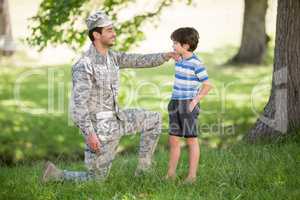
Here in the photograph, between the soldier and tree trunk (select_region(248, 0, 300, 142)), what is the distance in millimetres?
2326

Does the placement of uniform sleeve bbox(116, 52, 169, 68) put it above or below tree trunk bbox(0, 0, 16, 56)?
below

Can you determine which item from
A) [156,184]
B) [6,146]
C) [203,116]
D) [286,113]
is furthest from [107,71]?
[203,116]

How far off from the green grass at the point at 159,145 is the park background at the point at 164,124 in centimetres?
1

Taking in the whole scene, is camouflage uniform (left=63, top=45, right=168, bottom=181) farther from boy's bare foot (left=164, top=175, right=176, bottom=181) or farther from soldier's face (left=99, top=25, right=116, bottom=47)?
boy's bare foot (left=164, top=175, right=176, bottom=181)

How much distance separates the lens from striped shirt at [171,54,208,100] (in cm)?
633

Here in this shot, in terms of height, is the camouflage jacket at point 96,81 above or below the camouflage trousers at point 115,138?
above

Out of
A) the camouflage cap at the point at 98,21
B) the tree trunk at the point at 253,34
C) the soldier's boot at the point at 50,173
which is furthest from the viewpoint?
the tree trunk at the point at 253,34

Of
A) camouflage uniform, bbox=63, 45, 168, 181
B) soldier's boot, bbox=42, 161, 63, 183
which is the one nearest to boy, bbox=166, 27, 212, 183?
camouflage uniform, bbox=63, 45, 168, 181

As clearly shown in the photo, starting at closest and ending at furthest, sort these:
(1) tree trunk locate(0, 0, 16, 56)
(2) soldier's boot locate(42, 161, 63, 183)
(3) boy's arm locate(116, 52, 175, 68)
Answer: (2) soldier's boot locate(42, 161, 63, 183) → (3) boy's arm locate(116, 52, 175, 68) → (1) tree trunk locate(0, 0, 16, 56)

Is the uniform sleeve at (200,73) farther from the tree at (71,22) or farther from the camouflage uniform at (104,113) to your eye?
the tree at (71,22)

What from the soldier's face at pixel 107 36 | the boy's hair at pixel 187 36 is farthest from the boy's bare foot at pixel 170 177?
the soldier's face at pixel 107 36

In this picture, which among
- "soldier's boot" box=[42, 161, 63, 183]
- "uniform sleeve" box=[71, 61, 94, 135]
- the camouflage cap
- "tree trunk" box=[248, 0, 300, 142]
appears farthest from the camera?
"tree trunk" box=[248, 0, 300, 142]

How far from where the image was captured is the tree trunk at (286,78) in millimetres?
8422

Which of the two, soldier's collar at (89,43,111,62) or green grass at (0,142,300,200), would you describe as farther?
soldier's collar at (89,43,111,62)
